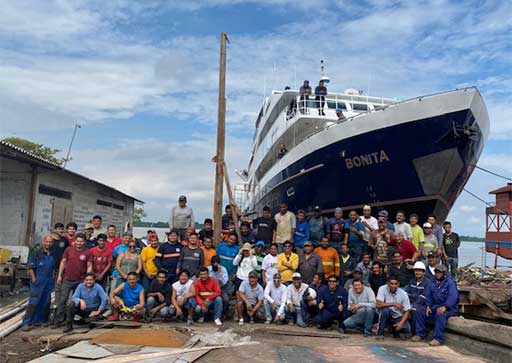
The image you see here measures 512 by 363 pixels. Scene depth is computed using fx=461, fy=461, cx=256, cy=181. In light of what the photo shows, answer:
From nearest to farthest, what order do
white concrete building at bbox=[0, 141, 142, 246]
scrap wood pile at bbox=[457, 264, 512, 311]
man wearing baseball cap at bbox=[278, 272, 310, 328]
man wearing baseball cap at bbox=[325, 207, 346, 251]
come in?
man wearing baseball cap at bbox=[278, 272, 310, 328], man wearing baseball cap at bbox=[325, 207, 346, 251], scrap wood pile at bbox=[457, 264, 512, 311], white concrete building at bbox=[0, 141, 142, 246]

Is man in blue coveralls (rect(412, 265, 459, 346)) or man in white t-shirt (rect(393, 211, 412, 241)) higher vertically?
man in white t-shirt (rect(393, 211, 412, 241))

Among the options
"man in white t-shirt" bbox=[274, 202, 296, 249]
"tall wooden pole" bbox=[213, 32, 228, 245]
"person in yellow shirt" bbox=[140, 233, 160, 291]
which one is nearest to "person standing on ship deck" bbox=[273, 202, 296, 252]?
"man in white t-shirt" bbox=[274, 202, 296, 249]

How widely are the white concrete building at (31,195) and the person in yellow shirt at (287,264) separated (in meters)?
6.71

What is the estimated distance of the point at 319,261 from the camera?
7762mm

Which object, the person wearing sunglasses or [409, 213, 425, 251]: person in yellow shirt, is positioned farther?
[409, 213, 425, 251]: person in yellow shirt

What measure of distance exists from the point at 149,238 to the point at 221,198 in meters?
1.75

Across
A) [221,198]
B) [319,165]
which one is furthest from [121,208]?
[221,198]

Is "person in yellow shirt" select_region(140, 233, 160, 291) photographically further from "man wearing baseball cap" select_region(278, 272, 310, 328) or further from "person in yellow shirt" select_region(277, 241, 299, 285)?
"man wearing baseball cap" select_region(278, 272, 310, 328)

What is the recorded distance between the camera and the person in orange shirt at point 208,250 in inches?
313

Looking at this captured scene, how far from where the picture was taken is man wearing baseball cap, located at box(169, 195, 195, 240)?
356 inches

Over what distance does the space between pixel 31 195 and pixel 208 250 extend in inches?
268

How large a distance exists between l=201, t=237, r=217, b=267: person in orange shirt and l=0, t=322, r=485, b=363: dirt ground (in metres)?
1.20

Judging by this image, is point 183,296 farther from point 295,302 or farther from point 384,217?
point 384,217

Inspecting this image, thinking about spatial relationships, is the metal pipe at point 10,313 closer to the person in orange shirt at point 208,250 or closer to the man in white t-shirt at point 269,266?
the person in orange shirt at point 208,250
